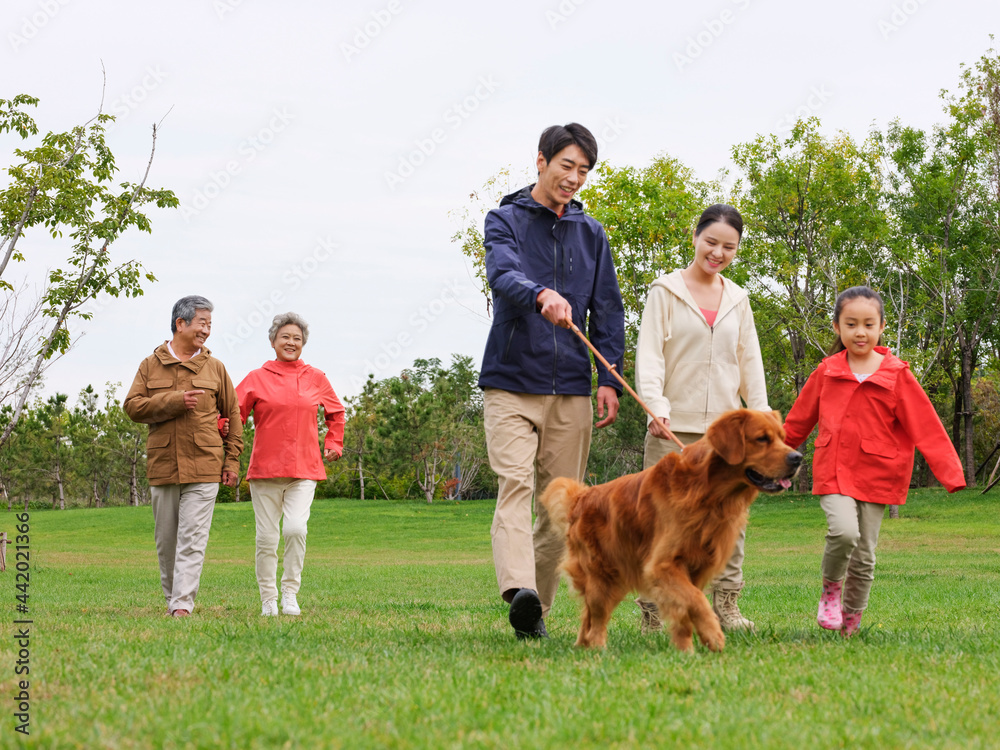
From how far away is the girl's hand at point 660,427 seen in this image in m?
5.28

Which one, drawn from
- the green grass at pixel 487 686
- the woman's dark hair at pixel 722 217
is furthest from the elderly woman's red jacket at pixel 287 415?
the woman's dark hair at pixel 722 217

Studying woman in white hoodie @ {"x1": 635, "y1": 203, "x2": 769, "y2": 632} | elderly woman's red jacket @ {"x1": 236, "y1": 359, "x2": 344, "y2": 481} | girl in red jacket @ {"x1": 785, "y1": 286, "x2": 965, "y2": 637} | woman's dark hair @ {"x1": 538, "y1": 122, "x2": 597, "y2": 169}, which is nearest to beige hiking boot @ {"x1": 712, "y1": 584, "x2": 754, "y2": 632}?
woman in white hoodie @ {"x1": 635, "y1": 203, "x2": 769, "y2": 632}

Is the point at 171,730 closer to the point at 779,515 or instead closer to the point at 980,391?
the point at 779,515

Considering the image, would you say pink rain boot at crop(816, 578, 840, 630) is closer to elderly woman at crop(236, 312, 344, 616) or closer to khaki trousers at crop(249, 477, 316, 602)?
elderly woman at crop(236, 312, 344, 616)

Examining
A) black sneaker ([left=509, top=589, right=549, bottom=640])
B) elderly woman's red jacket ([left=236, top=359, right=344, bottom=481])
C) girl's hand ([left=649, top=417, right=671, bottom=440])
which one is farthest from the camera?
elderly woman's red jacket ([left=236, top=359, right=344, bottom=481])

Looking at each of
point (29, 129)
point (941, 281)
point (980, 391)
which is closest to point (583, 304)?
point (29, 129)

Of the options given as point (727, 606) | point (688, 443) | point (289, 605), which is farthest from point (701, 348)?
point (289, 605)

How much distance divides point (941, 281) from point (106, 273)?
29167mm

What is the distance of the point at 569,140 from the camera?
226 inches

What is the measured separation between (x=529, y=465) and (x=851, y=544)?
198 cm

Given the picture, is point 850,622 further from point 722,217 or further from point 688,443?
point 722,217

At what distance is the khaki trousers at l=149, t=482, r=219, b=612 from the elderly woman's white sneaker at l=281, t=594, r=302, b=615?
0.83 metres

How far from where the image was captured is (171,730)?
3012 mm

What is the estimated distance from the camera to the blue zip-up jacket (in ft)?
18.6
